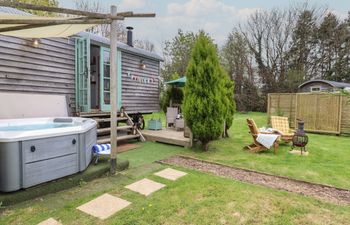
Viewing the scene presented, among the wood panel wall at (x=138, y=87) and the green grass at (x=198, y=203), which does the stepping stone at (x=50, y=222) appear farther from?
the wood panel wall at (x=138, y=87)

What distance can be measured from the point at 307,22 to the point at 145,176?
23690 mm

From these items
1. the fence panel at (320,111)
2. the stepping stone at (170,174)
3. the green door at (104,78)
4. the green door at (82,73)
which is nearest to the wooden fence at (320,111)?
the fence panel at (320,111)

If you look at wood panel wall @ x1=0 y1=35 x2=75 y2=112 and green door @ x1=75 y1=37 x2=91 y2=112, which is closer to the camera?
wood panel wall @ x1=0 y1=35 x2=75 y2=112

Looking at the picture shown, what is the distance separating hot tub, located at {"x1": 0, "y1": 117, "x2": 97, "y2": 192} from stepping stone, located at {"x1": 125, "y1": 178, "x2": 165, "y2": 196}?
885 mm

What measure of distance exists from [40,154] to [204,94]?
3667mm

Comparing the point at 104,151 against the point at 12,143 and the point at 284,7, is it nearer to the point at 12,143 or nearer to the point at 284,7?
the point at 12,143

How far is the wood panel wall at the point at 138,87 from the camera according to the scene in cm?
768

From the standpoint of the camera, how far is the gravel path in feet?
10.6

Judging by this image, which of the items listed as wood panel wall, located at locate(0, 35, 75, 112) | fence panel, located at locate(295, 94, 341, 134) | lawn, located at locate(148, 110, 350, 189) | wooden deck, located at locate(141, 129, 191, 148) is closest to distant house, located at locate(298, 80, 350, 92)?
fence panel, located at locate(295, 94, 341, 134)

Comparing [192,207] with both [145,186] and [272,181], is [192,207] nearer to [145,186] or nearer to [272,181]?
[145,186]

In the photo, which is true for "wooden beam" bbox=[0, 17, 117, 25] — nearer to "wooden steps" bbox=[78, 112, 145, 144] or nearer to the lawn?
"wooden steps" bbox=[78, 112, 145, 144]

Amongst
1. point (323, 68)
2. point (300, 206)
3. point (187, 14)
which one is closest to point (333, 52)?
point (323, 68)

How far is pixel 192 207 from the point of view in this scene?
2785 millimetres

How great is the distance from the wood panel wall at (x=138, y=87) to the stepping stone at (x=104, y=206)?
4963 mm
